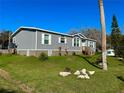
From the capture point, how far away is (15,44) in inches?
1216

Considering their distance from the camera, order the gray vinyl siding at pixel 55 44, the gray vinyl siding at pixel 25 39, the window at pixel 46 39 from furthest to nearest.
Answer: the window at pixel 46 39 < the gray vinyl siding at pixel 25 39 < the gray vinyl siding at pixel 55 44

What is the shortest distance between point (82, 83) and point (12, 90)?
4.09 m

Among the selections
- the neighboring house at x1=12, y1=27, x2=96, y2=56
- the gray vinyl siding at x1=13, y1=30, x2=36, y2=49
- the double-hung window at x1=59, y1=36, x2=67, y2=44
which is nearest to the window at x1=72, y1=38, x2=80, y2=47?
the neighboring house at x1=12, y1=27, x2=96, y2=56

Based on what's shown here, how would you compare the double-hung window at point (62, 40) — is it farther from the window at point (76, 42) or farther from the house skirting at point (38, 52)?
the window at point (76, 42)

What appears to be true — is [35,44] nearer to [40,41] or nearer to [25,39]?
[40,41]

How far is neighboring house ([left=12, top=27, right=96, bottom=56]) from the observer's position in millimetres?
26766

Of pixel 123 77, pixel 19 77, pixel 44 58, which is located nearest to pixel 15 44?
pixel 44 58

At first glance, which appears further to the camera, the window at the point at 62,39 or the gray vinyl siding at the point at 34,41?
the window at the point at 62,39

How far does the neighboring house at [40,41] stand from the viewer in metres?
26.8

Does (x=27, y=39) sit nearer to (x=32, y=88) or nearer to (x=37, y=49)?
(x=37, y=49)

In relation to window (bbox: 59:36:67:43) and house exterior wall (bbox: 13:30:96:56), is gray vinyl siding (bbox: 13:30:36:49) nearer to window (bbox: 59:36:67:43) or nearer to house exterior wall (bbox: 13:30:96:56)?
house exterior wall (bbox: 13:30:96:56)

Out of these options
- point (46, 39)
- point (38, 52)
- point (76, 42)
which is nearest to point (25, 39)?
point (46, 39)

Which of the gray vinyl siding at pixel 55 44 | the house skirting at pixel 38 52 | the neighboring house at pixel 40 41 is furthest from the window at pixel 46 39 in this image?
the house skirting at pixel 38 52

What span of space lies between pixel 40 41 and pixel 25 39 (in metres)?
2.68
